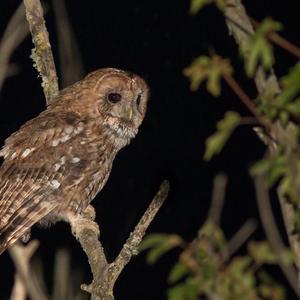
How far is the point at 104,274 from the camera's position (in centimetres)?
342

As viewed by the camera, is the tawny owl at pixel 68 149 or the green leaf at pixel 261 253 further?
the tawny owl at pixel 68 149

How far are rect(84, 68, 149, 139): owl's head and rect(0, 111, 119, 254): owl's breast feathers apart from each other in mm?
88

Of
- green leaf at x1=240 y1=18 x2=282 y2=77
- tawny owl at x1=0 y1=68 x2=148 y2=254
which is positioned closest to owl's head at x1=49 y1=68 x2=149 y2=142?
tawny owl at x1=0 y1=68 x2=148 y2=254

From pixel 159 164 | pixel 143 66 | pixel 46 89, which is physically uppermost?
pixel 46 89

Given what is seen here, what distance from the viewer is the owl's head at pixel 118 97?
4527mm

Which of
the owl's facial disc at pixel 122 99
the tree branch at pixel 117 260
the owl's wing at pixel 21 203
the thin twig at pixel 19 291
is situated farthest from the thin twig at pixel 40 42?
the thin twig at pixel 19 291

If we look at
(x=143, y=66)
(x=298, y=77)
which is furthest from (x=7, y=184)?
(x=143, y=66)

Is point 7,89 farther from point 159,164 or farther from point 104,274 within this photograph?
point 104,274

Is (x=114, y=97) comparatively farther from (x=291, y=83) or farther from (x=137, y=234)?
(x=291, y=83)

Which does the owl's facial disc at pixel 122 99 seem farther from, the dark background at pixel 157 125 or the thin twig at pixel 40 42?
the dark background at pixel 157 125

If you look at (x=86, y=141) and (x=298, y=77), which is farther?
(x=86, y=141)

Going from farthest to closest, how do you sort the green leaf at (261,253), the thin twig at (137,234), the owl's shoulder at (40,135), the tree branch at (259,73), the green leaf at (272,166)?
1. the owl's shoulder at (40,135)
2. the thin twig at (137,234)
3. the tree branch at (259,73)
4. the green leaf at (261,253)
5. the green leaf at (272,166)

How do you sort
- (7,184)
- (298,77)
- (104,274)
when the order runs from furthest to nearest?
(7,184) → (104,274) → (298,77)

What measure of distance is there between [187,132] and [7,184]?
2736mm
